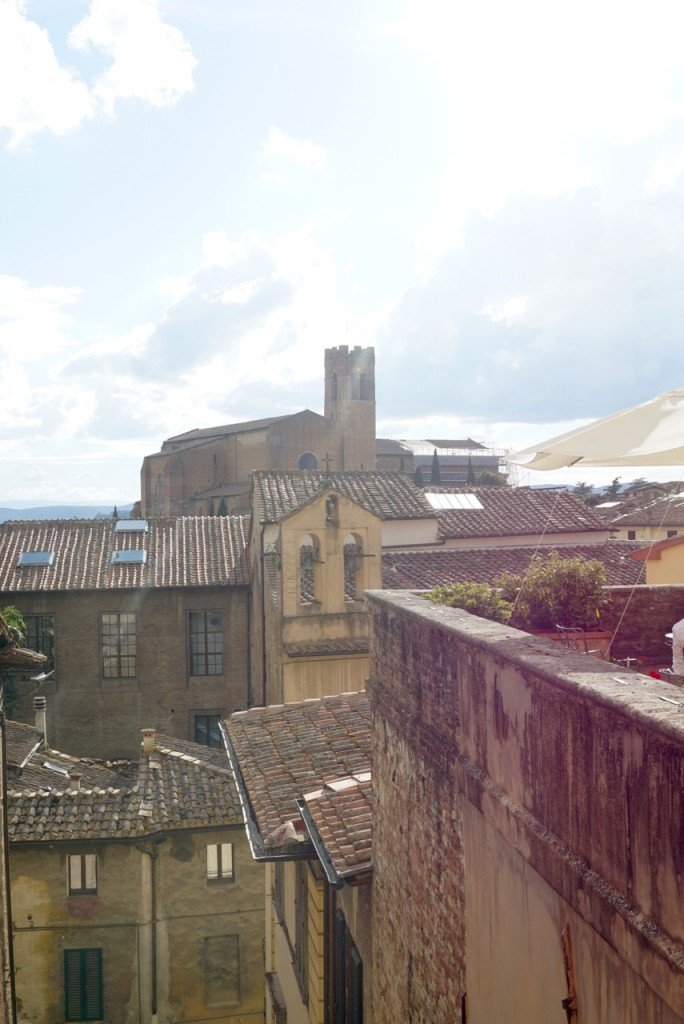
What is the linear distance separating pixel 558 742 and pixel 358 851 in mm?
3648

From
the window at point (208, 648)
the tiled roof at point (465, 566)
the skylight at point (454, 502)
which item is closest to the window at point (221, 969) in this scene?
the tiled roof at point (465, 566)

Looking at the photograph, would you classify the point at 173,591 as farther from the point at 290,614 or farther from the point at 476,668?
the point at 476,668

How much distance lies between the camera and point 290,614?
16281 mm

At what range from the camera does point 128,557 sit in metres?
26.2

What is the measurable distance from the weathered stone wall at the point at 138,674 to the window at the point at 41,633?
0.14 metres

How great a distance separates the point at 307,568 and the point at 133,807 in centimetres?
625

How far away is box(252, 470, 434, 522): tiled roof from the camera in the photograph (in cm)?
2217

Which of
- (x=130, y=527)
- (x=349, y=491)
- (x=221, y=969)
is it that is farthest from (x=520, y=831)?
(x=130, y=527)

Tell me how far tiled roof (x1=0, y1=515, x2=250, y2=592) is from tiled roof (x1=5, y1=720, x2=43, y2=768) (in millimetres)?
4358

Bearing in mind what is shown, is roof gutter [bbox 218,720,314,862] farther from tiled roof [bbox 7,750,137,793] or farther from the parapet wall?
tiled roof [bbox 7,750,137,793]

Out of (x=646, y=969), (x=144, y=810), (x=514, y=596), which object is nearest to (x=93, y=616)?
(x=144, y=810)

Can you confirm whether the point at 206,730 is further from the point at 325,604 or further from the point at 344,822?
the point at 344,822

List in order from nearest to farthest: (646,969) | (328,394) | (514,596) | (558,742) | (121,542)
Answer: (646,969), (558,742), (514,596), (121,542), (328,394)

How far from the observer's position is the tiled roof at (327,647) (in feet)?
52.6
